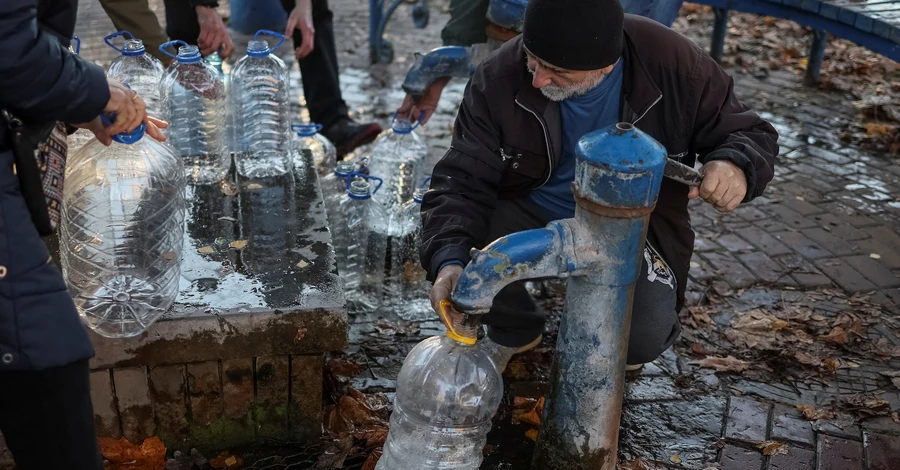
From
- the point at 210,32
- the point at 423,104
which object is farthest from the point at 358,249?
the point at 210,32

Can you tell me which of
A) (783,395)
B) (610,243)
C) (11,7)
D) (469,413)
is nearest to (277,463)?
(469,413)

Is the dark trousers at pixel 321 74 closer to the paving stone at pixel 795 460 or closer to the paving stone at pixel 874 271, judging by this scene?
the paving stone at pixel 874 271

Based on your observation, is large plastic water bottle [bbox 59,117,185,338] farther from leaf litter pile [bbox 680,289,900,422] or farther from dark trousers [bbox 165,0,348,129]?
dark trousers [bbox 165,0,348,129]

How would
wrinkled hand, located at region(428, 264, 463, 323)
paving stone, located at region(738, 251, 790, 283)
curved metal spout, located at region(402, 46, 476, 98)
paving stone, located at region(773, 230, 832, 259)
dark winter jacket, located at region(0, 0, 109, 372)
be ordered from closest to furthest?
dark winter jacket, located at region(0, 0, 109, 372) < wrinkled hand, located at region(428, 264, 463, 323) < curved metal spout, located at region(402, 46, 476, 98) < paving stone, located at region(738, 251, 790, 283) < paving stone, located at region(773, 230, 832, 259)

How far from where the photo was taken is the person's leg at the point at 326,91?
529 cm

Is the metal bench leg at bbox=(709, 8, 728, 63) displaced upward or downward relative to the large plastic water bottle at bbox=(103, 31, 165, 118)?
downward

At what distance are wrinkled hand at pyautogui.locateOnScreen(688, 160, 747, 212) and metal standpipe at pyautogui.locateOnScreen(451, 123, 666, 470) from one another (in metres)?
0.35

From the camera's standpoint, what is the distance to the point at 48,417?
208 cm

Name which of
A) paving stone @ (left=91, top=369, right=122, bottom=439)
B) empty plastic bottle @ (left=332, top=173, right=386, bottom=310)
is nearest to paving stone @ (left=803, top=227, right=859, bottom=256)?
empty plastic bottle @ (left=332, top=173, right=386, bottom=310)

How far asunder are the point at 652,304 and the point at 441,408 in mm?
858

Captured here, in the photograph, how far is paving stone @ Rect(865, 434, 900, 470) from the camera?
3.10 meters

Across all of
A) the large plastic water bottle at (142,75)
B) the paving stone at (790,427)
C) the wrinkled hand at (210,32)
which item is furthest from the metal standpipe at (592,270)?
the wrinkled hand at (210,32)

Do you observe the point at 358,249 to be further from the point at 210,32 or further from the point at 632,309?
the point at 632,309

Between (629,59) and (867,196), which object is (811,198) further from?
(629,59)
